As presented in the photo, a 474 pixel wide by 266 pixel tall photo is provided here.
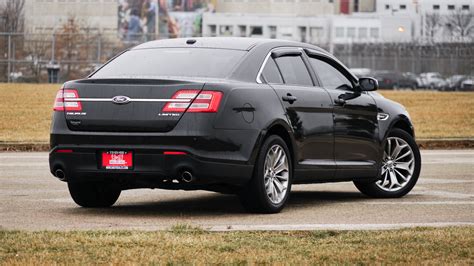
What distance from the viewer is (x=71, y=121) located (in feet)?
36.6

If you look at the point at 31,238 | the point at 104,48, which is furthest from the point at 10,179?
the point at 104,48

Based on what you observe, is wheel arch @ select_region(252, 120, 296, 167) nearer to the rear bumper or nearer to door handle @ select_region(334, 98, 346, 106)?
the rear bumper

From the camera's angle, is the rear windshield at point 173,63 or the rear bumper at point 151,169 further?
the rear windshield at point 173,63

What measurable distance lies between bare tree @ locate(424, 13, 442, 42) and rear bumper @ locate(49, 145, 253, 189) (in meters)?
127

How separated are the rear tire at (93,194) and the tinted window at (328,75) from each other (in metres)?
2.32

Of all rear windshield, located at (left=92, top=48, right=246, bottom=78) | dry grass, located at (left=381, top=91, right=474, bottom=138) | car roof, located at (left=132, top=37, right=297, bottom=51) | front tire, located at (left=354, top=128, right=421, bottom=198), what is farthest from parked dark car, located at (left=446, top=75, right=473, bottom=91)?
rear windshield, located at (left=92, top=48, right=246, bottom=78)

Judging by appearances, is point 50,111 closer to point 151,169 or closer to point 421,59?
point 151,169

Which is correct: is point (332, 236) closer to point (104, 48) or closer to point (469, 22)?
point (104, 48)

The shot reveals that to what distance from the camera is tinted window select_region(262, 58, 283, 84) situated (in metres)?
11.8

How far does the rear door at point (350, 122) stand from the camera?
12.7 metres

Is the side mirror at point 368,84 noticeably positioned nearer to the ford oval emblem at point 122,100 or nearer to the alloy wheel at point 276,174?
the alloy wheel at point 276,174

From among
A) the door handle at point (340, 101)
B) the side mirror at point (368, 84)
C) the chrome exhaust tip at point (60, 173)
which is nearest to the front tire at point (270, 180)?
the door handle at point (340, 101)

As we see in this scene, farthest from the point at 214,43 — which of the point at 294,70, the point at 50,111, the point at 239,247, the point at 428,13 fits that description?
the point at 428,13

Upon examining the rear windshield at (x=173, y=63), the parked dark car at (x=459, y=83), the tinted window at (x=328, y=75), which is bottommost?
the parked dark car at (x=459, y=83)
